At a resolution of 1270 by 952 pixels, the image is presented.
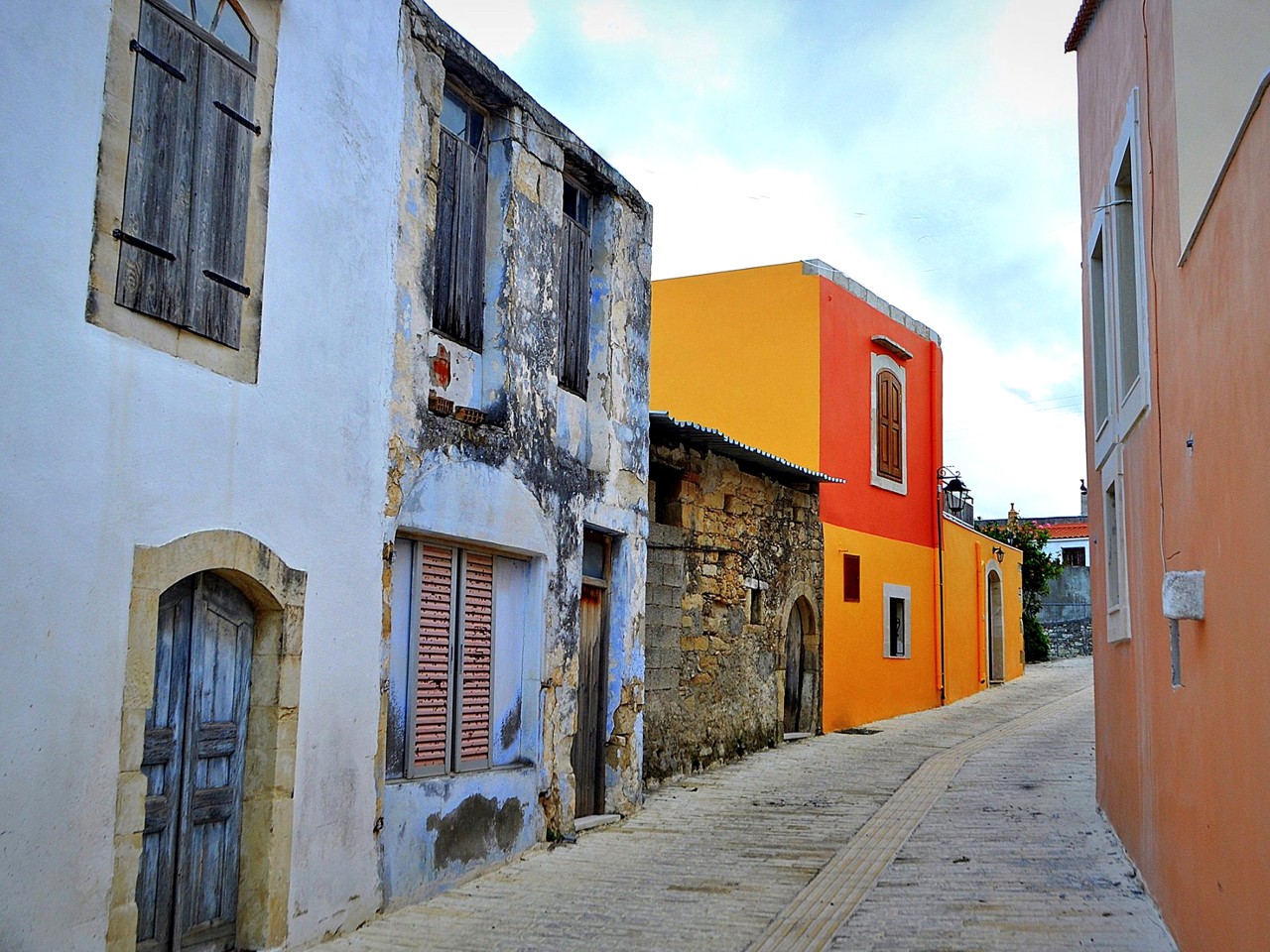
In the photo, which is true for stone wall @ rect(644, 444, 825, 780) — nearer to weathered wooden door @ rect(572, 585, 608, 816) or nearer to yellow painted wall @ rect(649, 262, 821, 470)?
weathered wooden door @ rect(572, 585, 608, 816)

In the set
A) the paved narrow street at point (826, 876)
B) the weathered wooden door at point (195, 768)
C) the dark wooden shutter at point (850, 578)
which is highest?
the dark wooden shutter at point (850, 578)

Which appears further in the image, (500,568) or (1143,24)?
(500,568)

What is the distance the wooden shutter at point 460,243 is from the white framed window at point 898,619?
12.1 m

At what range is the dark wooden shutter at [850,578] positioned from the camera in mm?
17895

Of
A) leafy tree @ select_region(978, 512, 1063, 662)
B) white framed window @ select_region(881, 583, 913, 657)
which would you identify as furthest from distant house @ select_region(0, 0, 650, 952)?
leafy tree @ select_region(978, 512, 1063, 662)

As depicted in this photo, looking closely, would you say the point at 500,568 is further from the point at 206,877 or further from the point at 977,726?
the point at 977,726

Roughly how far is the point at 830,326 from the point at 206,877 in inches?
548

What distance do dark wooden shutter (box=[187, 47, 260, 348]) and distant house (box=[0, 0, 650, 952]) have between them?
0.06 feet

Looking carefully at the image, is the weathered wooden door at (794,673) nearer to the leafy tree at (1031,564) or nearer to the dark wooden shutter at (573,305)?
the dark wooden shutter at (573,305)

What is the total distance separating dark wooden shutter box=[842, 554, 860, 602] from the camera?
17.9 m

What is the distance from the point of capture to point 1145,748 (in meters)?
→ 7.46

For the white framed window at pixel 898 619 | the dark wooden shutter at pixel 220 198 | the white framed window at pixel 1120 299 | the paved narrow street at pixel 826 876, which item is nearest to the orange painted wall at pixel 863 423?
the white framed window at pixel 898 619

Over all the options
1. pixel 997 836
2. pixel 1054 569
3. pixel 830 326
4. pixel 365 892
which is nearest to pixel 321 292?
pixel 365 892

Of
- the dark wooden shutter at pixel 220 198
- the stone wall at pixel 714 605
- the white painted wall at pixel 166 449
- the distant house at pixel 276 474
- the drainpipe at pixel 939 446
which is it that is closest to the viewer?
the white painted wall at pixel 166 449
